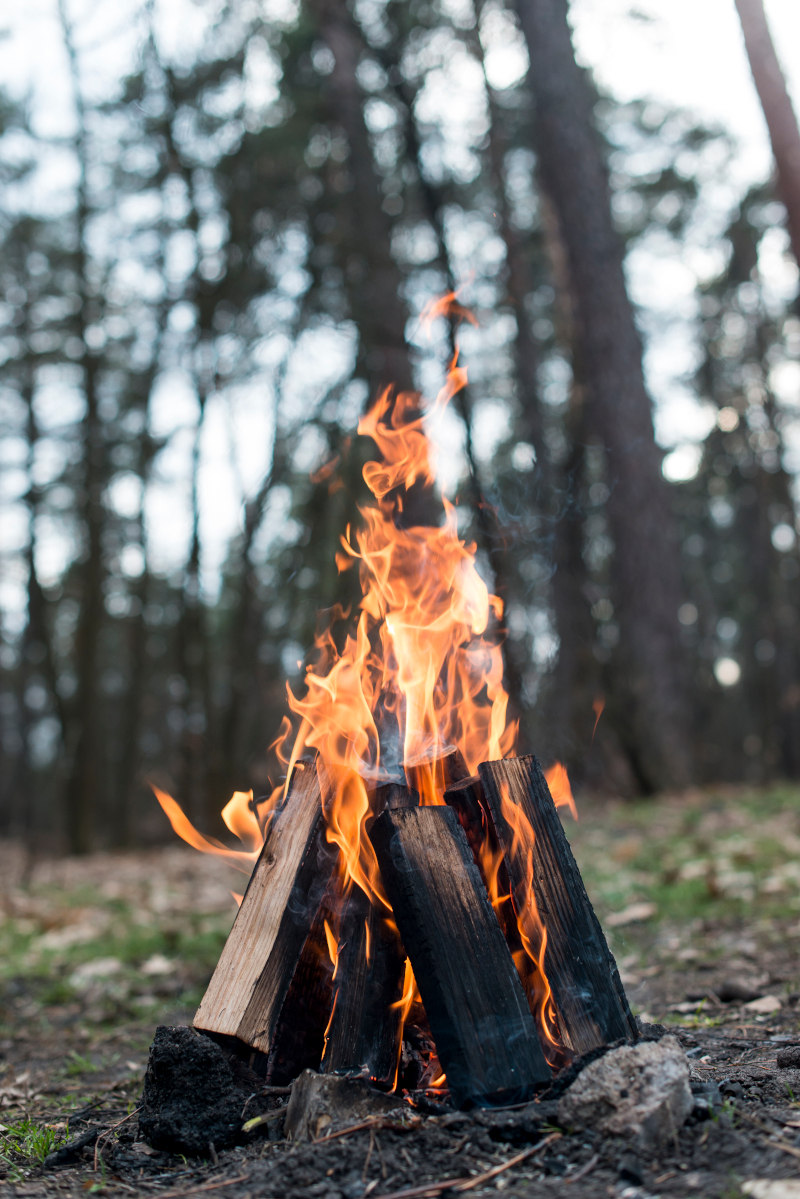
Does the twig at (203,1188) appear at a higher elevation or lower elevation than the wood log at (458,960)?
lower

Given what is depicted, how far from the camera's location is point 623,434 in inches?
401

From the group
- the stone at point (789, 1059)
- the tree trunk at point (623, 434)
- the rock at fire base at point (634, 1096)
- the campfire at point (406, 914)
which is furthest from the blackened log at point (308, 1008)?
the tree trunk at point (623, 434)

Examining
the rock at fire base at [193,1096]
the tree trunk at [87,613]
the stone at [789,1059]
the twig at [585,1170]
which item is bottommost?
the stone at [789,1059]

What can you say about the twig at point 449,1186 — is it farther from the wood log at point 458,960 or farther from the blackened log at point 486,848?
the blackened log at point 486,848

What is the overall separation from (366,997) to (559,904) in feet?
1.96

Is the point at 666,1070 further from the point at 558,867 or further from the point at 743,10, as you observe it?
the point at 743,10

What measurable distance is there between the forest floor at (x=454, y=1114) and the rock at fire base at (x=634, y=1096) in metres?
0.04

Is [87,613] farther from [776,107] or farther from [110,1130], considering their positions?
[110,1130]

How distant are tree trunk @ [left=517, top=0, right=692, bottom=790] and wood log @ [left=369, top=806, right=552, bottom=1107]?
26.0 feet

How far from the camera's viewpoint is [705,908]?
16.3 ft

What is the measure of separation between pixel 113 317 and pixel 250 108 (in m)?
4.23

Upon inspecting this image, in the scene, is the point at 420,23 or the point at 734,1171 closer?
the point at 734,1171

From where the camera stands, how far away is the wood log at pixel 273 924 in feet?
7.75

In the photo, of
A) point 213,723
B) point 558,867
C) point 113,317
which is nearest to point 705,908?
point 558,867
